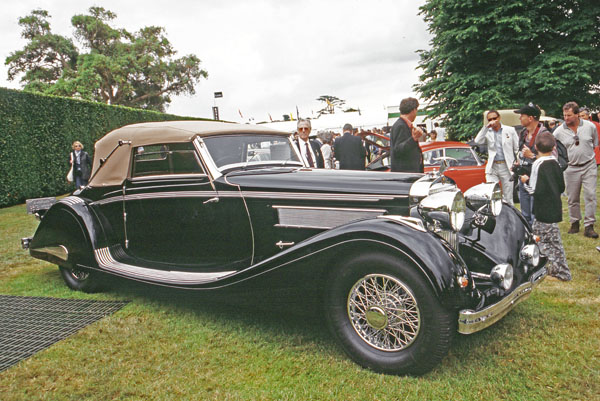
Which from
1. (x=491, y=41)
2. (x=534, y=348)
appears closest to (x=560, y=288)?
(x=534, y=348)

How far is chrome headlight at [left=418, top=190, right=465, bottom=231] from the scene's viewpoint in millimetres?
2805

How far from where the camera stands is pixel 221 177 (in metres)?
3.58

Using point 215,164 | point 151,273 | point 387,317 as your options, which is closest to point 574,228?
point 387,317

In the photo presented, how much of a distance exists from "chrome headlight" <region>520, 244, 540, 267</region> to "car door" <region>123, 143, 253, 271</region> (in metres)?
2.21

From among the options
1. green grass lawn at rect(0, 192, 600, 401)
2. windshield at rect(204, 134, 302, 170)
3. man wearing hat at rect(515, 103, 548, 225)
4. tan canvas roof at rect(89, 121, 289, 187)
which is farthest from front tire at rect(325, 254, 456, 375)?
man wearing hat at rect(515, 103, 548, 225)

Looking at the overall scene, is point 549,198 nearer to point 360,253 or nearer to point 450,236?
point 450,236

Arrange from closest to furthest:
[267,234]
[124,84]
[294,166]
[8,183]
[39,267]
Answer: [267,234] → [294,166] → [39,267] → [8,183] → [124,84]

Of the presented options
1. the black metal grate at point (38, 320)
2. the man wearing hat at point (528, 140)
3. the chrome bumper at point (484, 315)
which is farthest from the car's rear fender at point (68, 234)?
the man wearing hat at point (528, 140)

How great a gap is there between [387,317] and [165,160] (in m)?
2.61

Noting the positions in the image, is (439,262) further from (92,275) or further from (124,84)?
(124,84)

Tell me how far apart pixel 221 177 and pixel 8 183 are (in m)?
10.7

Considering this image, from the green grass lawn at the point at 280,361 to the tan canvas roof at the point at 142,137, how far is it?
1.43m

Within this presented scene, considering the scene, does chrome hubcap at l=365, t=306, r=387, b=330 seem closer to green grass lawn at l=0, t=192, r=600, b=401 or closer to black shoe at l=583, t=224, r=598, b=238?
green grass lawn at l=0, t=192, r=600, b=401

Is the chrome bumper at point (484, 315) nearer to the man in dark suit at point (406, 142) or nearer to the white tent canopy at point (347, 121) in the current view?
the man in dark suit at point (406, 142)
